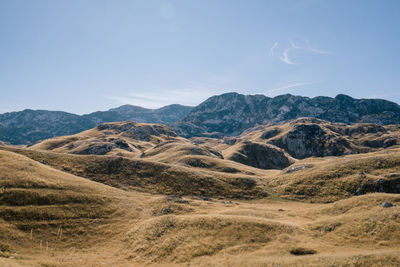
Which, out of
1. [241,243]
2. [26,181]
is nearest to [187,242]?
[241,243]

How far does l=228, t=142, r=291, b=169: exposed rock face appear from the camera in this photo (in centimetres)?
18140

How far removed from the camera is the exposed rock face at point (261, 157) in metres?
181

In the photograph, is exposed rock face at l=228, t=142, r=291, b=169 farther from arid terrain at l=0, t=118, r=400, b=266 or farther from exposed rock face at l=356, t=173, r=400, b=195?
exposed rock face at l=356, t=173, r=400, b=195

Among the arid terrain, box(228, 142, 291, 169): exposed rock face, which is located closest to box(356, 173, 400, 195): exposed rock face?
the arid terrain

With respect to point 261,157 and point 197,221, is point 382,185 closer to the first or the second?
point 197,221

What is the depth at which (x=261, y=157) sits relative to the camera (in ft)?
630

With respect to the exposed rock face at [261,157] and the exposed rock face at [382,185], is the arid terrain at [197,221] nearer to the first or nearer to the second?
the exposed rock face at [382,185]

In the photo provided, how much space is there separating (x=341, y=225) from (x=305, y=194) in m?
31.8

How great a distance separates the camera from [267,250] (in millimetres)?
30375

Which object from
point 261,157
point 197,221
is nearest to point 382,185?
point 197,221

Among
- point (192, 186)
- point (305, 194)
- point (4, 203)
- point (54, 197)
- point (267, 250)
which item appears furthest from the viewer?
point (192, 186)

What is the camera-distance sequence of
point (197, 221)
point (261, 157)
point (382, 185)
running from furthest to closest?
1. point (261, 157)
2. point (382, 185)
3. point (197, 221)

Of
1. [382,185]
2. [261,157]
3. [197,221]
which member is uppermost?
[382,185]

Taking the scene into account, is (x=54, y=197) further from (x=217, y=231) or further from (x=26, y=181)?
(x=217, y=231)
